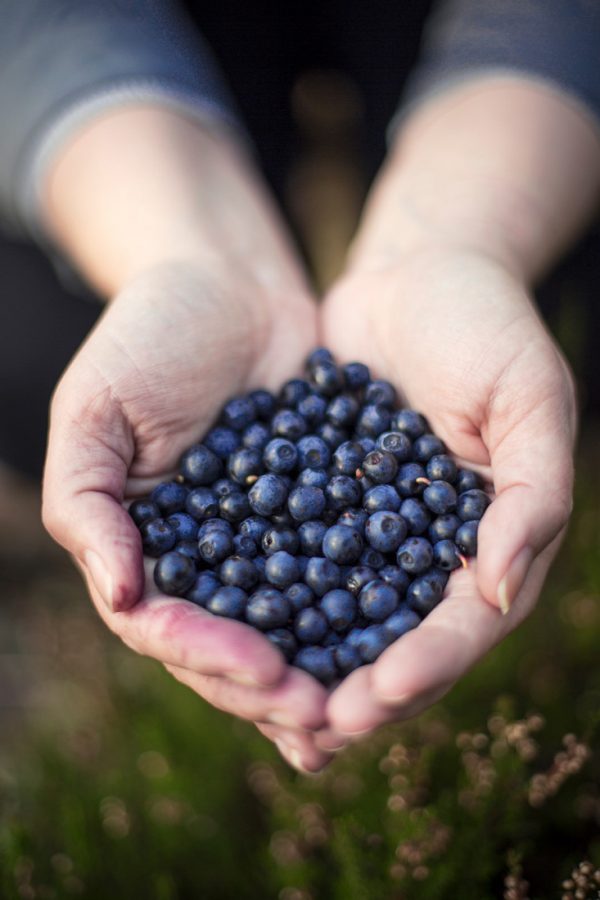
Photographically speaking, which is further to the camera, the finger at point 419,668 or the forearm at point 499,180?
the forearm at point 499,180

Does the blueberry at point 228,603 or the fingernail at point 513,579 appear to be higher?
the fingernail at point 513,579

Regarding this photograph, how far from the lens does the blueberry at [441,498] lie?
64.7 inches

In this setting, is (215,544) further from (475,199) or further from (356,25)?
(356,25)

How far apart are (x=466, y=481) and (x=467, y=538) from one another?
0.17 meters

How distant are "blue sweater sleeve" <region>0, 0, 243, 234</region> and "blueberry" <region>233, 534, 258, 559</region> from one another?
1490mm

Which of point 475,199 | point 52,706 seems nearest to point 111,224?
Result: point 475,199

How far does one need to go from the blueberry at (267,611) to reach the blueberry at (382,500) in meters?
0.32

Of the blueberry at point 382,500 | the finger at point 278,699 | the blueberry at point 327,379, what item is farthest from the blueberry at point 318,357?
the finger at point 278,699

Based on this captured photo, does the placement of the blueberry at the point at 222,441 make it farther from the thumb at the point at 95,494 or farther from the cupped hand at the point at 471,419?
the cupped hand at the point at 471,419

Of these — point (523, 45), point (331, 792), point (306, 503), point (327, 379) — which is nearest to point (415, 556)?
point (306, 503)

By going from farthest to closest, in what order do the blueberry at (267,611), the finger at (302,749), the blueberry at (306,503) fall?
1. the blueberry at (306,503)
2. the blueberry at (267,611)
3. the finger at (302,749)

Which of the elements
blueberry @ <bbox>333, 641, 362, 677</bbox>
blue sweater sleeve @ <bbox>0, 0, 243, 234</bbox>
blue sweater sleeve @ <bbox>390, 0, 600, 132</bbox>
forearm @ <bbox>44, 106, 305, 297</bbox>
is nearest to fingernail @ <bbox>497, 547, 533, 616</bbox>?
blueberry @ <bbox>333, 641, 362, 677</bbox>

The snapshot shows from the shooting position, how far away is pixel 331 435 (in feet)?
6.14

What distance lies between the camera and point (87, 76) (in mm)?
2320
